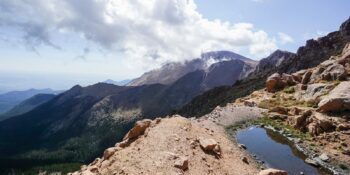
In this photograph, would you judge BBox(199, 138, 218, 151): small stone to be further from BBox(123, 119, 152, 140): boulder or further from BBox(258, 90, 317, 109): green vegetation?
BBox(258, 90, 317, 109): green vegetation

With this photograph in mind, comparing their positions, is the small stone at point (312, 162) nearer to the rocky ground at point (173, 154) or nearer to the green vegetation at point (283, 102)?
the rocky ground at point (173, 154)

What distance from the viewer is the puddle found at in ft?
127

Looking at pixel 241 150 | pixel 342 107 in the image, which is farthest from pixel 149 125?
pixel 342 107

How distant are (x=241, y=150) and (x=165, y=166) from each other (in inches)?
564

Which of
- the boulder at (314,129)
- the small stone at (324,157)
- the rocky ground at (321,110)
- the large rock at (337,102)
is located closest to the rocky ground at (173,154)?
the small stone at (324,157)

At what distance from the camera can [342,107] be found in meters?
52.8

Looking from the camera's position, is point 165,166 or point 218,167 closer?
point 165,166

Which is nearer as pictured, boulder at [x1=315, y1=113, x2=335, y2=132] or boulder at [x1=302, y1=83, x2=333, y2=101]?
boulder at [x1=315, y1=113, x2=335, y2=132]

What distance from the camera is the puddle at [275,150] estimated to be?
127ft

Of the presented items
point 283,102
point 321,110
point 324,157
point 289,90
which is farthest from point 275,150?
point 289,90

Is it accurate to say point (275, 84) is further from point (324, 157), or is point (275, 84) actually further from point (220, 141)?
point (220, 141)

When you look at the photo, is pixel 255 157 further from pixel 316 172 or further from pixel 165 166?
pixel 165 166

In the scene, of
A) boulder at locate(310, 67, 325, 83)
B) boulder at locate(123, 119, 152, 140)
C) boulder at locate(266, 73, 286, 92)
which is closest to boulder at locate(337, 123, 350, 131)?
boulder at locate(123, 119, 152, 140)

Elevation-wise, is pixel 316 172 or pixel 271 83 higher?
pixel 271 83
